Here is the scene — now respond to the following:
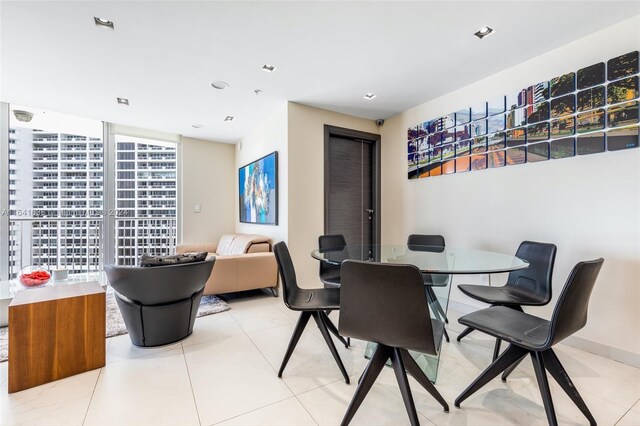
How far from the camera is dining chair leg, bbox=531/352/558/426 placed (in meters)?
1.30

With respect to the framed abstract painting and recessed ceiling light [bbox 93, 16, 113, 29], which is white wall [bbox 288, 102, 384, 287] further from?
recessed ceiling light [bbox 93, 16, 113, 29]

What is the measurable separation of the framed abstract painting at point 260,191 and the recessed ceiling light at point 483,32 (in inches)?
101

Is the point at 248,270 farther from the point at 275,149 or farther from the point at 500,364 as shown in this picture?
the point at 500,364

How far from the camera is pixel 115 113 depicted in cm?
389

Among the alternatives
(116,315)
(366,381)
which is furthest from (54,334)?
(366,381)

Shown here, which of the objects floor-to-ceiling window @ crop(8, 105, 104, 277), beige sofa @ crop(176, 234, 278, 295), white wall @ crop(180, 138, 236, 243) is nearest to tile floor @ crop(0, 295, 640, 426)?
beige sofa @ crop(176, 234, 278, 295)

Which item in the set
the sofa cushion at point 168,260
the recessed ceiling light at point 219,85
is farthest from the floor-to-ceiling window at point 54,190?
the sofa cushion at point 168,260

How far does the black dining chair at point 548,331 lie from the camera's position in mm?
1294

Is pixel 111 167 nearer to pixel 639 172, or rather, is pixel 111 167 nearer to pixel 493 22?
pixel 493 22

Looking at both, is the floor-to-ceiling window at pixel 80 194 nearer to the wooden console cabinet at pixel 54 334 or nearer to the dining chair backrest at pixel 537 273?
the wooden console cabinet at pixel 54 334

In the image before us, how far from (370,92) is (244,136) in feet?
9.01

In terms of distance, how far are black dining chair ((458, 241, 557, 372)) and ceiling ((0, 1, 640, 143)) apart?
1.74 meters

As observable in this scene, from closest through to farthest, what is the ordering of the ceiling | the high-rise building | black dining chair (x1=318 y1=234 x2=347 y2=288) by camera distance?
1. the ceiling
2. black dining chair (x1=318 y1=234 x2=347 y2=288)
3. the high-rise building

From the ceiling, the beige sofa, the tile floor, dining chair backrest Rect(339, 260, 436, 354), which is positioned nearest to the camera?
dining chair backrest Rect(339, 260, 436, 354)
